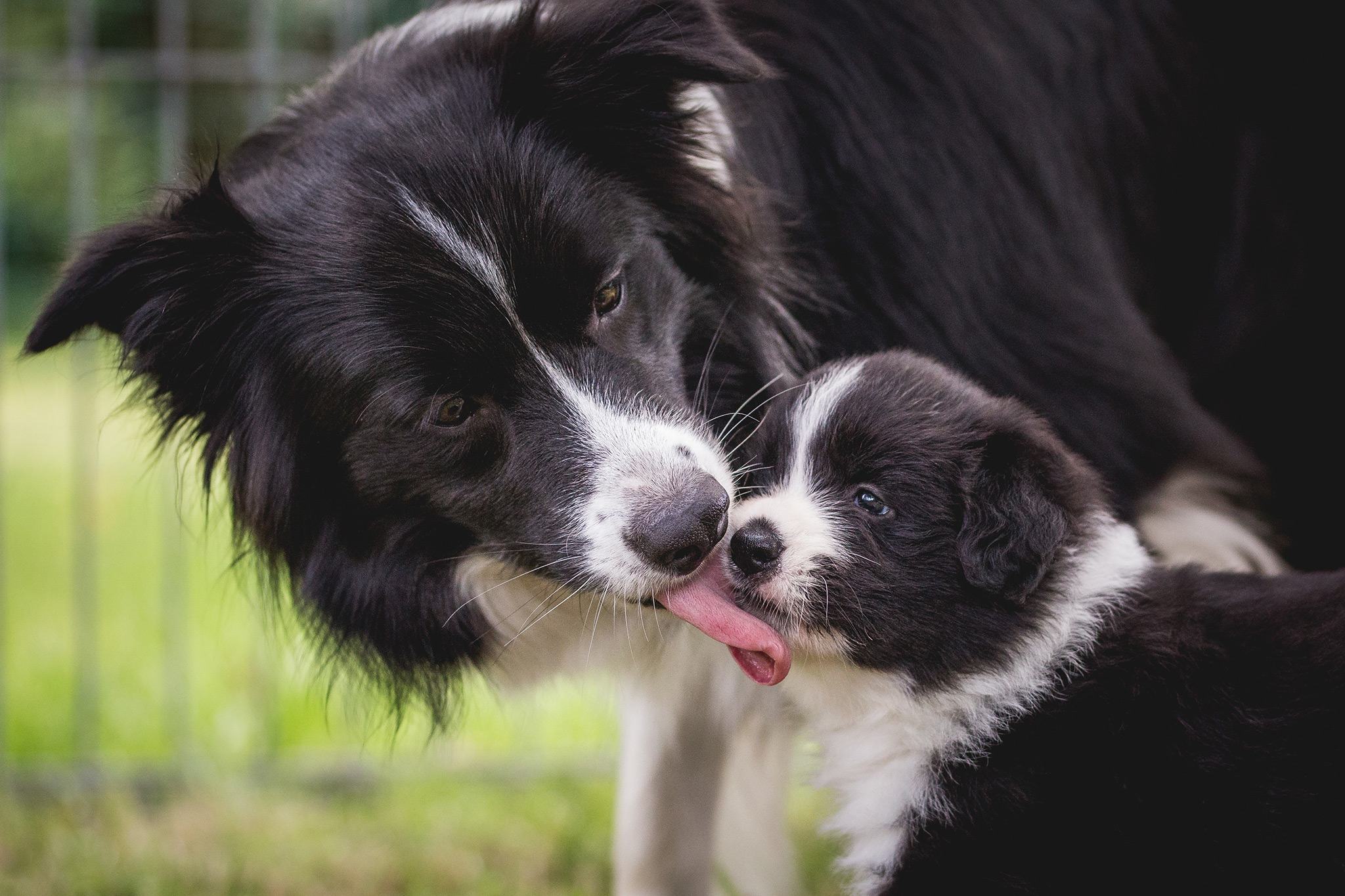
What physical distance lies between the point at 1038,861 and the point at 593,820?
81.0 inches

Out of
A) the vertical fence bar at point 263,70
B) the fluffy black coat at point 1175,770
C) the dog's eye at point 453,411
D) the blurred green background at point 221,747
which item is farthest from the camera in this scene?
the vertical fence bar at point 263,70

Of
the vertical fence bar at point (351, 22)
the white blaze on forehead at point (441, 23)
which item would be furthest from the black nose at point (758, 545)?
the vertical fence bar at point (351, 22)

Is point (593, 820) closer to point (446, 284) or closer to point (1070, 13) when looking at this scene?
point (446, 284)

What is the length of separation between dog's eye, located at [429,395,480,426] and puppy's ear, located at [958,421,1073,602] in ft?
2.82

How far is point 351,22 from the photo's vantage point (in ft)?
15.9

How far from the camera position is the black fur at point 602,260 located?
228 centimetres

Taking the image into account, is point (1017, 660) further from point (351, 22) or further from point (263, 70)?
point (351, 22)

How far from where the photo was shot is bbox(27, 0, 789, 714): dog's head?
2238 millimetres

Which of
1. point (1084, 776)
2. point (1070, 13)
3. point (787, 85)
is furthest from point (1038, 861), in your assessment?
point (1070, 13)

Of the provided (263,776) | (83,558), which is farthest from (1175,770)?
(83,558)

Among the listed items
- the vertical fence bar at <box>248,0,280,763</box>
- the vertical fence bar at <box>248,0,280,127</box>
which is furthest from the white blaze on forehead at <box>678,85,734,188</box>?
the vertical fence bar at <box>248,0,280,763</box>

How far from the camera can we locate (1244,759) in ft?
6.54

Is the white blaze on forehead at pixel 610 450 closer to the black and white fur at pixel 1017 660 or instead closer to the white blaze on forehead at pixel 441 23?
the black and white fur at pixel 1017 660

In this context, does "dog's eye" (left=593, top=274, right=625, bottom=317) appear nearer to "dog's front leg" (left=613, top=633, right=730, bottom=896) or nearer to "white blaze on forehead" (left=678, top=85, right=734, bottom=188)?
"white blaze on forehead" (left=678, top=85, right=734, bottom=188)
